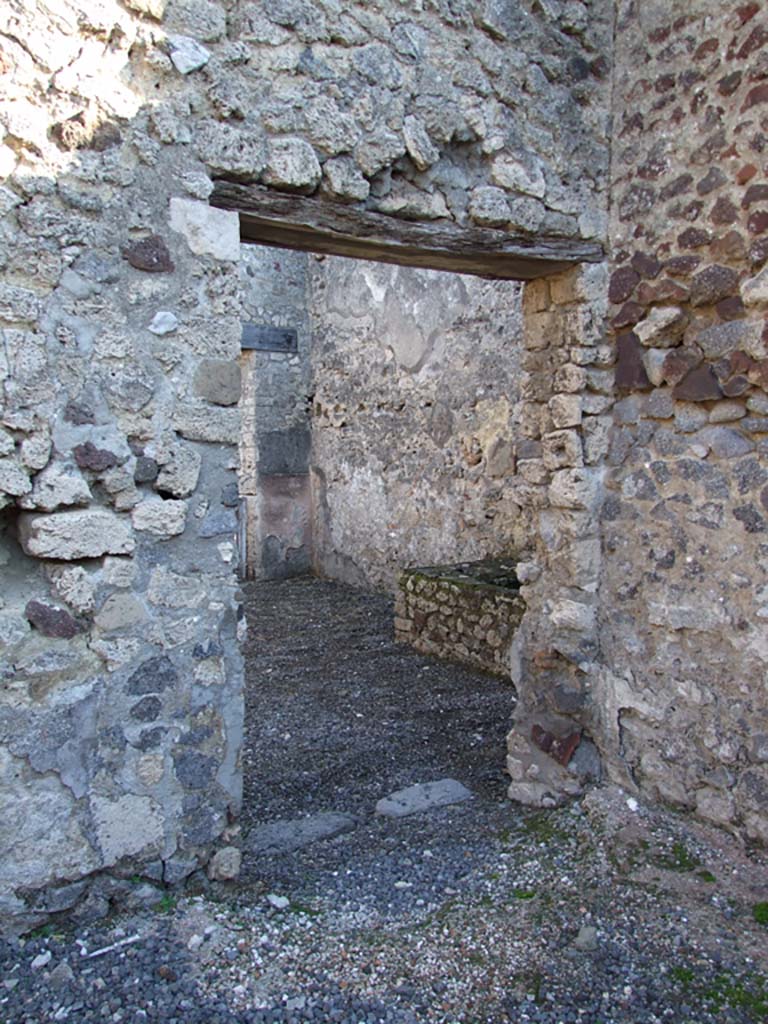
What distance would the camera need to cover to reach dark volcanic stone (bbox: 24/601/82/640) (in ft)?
7.55

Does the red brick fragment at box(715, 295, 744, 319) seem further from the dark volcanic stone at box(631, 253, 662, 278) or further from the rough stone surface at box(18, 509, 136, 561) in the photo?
the rough stone surface at box(18, 509, 136, 561)

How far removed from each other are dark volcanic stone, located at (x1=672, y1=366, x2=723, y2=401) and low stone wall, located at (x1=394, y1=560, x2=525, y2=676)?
2.39 metres

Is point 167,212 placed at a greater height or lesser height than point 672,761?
greater

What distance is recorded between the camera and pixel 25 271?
2223 mm

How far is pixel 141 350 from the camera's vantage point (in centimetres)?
242

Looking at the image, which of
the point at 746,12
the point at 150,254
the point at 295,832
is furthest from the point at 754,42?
the point at 295,832

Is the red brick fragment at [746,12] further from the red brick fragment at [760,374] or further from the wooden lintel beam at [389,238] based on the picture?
the red brick fragment at [760,374]

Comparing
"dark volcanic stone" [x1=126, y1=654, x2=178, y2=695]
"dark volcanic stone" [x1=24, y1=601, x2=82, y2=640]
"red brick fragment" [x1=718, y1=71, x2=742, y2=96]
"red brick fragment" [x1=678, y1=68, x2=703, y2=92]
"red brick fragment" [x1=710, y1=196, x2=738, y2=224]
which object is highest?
"red brick fragment" [x1=678, y1=68, x2=703, y2=92]

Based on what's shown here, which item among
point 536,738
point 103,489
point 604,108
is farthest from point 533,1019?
point 604,108

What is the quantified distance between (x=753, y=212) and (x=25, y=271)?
7.31ft

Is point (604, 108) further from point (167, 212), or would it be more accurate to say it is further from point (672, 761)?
point (672, 761)

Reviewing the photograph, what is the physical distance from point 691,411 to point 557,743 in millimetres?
1435

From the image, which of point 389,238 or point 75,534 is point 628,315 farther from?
point 75,534

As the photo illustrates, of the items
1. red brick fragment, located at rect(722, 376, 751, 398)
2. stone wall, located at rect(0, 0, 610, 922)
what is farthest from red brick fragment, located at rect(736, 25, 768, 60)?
red brick fragment, located at rect(722, 376, 751, 398)
